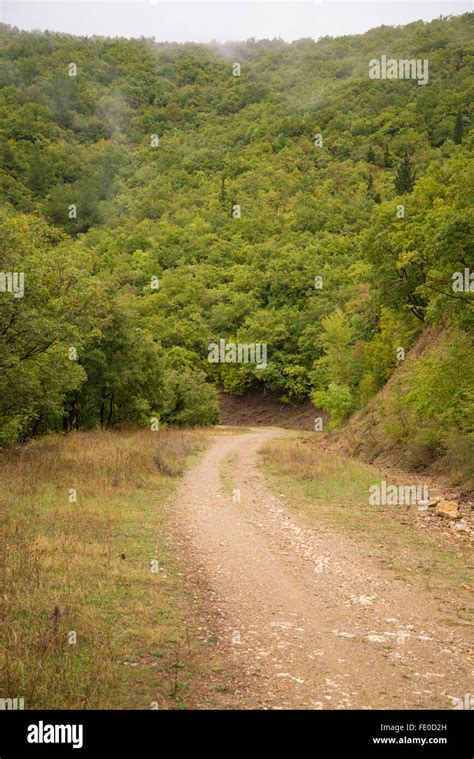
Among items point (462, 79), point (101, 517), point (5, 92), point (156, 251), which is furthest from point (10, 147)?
point (101, 517)

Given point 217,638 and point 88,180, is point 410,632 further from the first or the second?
point 88,180

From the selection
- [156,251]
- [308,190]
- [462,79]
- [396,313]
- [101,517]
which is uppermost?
[462,79]

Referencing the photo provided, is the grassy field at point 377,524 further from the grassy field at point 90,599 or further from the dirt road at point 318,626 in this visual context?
the grassy field at point 90,599

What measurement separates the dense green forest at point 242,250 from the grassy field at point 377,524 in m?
3.70

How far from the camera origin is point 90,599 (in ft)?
23.6

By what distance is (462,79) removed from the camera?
15638 centimetres

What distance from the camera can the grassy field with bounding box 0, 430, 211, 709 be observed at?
198 inches

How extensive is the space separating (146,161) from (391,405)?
160 metres

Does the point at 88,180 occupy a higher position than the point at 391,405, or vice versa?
the point at 88,180

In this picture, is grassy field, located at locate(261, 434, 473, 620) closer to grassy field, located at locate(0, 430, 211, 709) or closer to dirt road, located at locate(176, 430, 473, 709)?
dirt road, located at locate(176, 430, 473, 709)

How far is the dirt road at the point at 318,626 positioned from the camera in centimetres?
523
